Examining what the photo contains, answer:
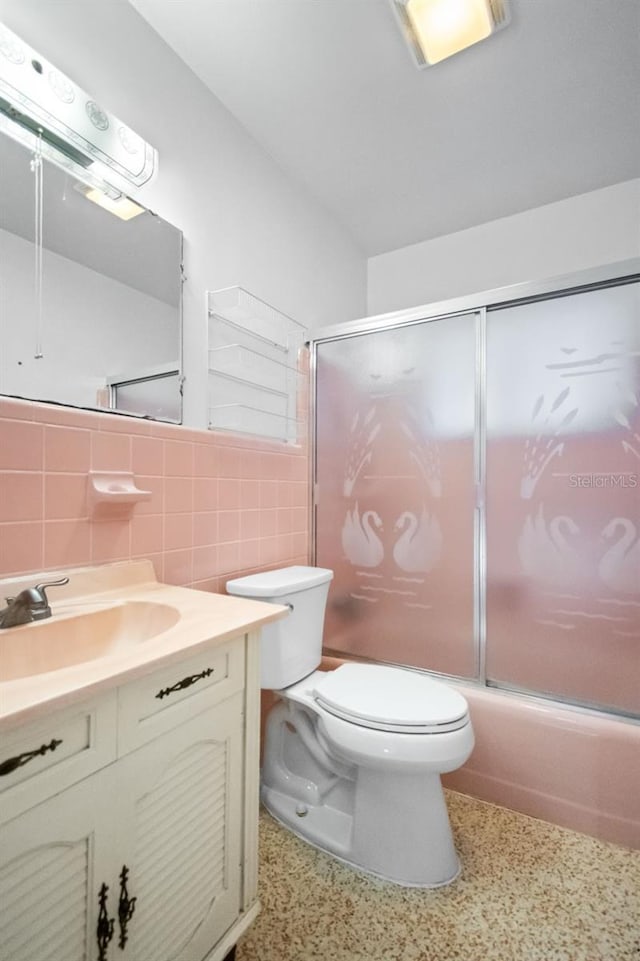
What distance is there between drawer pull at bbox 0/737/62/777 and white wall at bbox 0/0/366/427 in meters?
1.04

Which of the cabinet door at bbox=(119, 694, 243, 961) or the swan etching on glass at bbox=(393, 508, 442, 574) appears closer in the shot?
the cabinet door at bbox=(119, 694, 243, 961)

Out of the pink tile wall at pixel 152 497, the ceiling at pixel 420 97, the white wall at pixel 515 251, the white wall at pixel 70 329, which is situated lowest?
the pink tile wall at pixel 152 497

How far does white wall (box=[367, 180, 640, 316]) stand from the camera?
6.76 feet

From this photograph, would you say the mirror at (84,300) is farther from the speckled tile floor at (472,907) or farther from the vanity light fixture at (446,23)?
the speckled tile floor at (472,907)

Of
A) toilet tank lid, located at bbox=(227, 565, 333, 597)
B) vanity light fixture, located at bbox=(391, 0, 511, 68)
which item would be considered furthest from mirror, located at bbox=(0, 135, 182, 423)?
vanity light fixture, located at bbox=(391, 0, 511, 68)

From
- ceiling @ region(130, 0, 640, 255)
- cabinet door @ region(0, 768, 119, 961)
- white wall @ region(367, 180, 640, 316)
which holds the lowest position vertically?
cabinet door @ region(0, 768, 119, 961)

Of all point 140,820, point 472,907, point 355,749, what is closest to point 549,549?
point 355,749

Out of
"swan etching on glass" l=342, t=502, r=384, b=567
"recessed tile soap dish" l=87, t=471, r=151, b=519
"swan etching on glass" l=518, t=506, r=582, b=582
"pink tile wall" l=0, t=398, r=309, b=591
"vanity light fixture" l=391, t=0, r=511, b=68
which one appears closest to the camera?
"pink tile wall" l=0, t=398, r=309, b=591

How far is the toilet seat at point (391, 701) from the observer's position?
121cm

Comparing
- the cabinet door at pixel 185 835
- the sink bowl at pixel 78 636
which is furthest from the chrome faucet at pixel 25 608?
the cabinet door at pixel 185 835

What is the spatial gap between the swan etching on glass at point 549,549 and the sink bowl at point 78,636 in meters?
1.27

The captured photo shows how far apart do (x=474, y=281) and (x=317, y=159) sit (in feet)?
3.32

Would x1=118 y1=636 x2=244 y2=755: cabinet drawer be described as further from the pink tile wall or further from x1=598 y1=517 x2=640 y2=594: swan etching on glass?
x1=598 y1=517 x2=640 y2=594: swan etching on glass

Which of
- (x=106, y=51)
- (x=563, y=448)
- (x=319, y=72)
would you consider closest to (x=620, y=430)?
(x=563, y=448)
